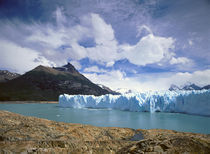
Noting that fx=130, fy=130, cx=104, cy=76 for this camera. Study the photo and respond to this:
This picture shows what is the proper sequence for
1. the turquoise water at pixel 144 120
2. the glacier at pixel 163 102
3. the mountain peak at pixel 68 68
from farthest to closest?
1. the mountain peak at pixel 68 68
2. the glacier at pixel 163 102
3. the turquoise water at pixel 144 120

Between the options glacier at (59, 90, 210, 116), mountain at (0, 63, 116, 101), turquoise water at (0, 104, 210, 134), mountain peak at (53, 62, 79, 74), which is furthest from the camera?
mountain peak at (53, 62, 79, 74)

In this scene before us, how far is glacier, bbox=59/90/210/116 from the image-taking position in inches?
650

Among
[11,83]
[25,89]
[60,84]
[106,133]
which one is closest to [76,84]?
[60,84]

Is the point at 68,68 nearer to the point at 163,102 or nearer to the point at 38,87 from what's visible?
the point at 38,87

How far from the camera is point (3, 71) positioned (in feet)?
474

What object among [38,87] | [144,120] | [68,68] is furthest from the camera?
[68,68]

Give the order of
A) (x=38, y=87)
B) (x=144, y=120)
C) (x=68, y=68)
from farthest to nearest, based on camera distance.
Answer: (x=68, y=68), (x=38, y=87), (x=144, y=120)

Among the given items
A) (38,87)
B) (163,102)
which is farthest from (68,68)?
(163,102)

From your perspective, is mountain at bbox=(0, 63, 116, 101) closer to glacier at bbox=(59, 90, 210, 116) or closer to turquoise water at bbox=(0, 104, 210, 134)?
glacier at bbox=(59, 90, 210, 116)

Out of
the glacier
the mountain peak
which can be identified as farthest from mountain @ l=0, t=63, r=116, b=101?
the glacier

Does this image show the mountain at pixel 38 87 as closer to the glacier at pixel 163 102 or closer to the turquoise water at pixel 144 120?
the glacier at pixel 163 102

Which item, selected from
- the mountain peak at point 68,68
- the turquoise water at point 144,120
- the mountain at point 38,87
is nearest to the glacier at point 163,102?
the turquoise water at point 144,120

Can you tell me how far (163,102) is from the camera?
20906mm

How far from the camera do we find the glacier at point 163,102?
54.1 feet
